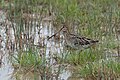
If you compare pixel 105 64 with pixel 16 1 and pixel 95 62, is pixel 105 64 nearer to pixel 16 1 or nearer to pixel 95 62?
pixel 95 62

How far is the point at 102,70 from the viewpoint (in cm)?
523

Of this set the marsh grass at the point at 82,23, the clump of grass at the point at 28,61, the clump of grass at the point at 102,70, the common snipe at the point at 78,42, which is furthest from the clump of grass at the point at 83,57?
the clump of grass at the point at 28,61

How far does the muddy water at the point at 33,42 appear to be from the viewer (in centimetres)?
563

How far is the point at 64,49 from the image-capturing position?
642 centimetres

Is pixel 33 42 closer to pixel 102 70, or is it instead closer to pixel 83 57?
pixel 83 57

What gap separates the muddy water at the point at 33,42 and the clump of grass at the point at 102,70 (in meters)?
0.33

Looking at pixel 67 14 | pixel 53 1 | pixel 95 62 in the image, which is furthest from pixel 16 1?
pixel 95 62

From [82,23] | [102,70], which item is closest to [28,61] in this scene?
[102,70]

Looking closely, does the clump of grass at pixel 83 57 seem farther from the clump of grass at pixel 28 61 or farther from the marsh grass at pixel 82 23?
the clump of grass at pixel 28 61

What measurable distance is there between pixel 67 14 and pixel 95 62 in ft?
8.84

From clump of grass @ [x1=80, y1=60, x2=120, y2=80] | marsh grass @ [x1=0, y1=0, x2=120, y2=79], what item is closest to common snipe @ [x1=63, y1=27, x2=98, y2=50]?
marsh grass @ [x1=0, y1=0, x2=120, y2=79]

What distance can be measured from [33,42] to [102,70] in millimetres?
1831

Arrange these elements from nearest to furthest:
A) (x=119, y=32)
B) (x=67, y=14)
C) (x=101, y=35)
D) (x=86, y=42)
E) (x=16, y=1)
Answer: (x=86, y=42), (x=101, y=35), (x=119, y=32), (x=67, y=14), (x=16, y=1)

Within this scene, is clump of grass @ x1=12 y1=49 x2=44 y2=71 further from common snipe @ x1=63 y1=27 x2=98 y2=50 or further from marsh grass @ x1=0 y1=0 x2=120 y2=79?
common snipe @ x1=63 y1=27 x2=98 y2=50
